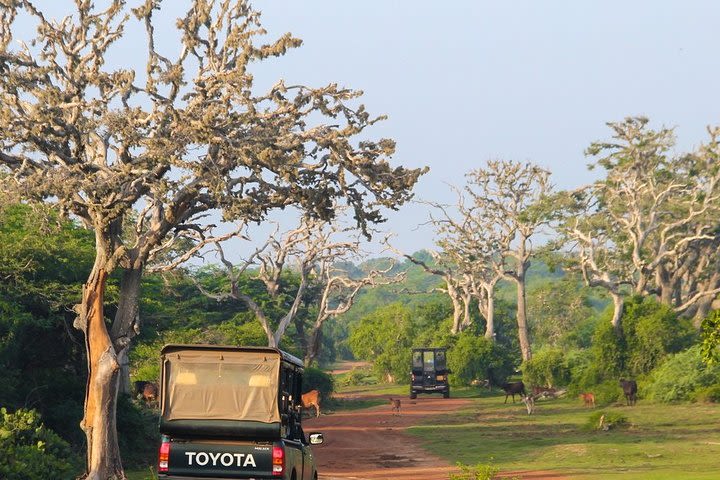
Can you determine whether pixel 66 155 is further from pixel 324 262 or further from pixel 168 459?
pixel 324 262

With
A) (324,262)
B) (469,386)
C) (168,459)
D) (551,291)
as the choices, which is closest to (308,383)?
(324,262)

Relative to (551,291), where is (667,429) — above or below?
below

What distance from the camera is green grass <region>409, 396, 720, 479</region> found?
27.5 meters

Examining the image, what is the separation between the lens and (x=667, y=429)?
123 ft

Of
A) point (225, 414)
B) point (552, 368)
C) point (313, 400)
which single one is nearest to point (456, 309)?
→ point (552, 368)

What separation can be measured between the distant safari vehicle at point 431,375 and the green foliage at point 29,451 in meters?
40.5

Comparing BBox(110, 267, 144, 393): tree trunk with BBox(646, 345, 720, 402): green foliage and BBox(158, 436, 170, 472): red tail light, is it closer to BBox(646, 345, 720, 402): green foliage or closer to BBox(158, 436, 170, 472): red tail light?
BBox(158, 436, 170, 472): red tail light

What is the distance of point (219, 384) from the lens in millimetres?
16906

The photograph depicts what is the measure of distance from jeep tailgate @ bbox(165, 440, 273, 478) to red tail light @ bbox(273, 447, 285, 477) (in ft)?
0.19

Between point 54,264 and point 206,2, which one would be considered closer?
point 206,2

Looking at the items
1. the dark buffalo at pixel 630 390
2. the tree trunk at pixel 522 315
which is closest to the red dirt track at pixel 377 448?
the dark buffalo at pixel 630 390

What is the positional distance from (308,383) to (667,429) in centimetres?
2185

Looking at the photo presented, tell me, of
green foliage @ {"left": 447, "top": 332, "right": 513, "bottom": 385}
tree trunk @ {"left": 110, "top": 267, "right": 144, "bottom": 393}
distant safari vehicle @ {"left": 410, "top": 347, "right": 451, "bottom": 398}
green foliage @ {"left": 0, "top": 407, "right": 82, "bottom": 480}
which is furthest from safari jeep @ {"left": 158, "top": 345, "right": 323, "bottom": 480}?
green foliage @ {"left": 447, "top": 332, "right": 513, "bottom": 385}

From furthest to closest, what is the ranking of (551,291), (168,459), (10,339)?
(551,291) < (10,339) < (168,459)
